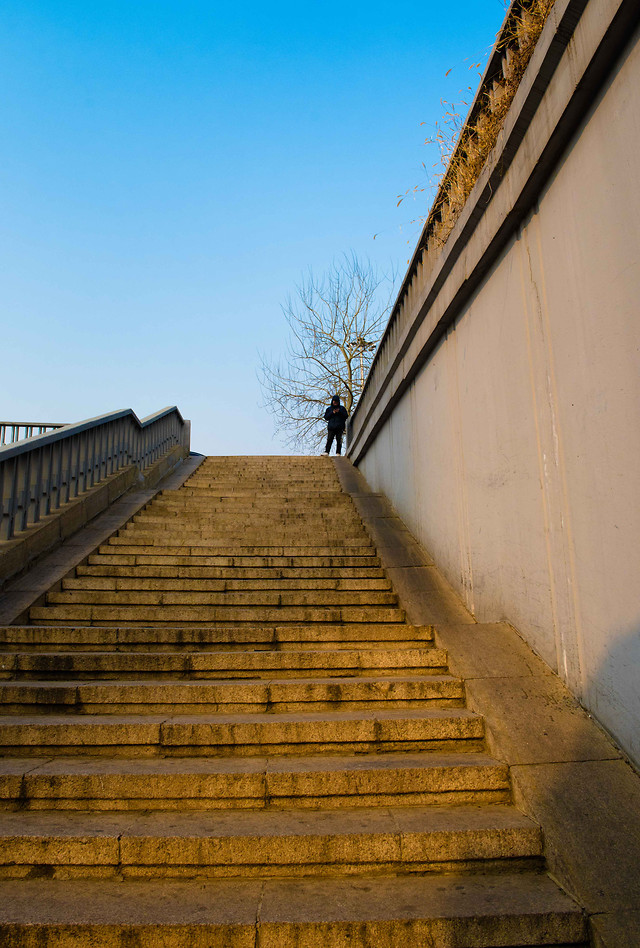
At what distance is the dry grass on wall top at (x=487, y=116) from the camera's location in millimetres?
3492

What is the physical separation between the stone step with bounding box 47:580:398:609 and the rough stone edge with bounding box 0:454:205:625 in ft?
0.64

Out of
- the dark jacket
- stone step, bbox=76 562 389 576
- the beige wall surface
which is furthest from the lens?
the dark jacket

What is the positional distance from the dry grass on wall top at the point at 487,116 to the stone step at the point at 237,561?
3.08 metres

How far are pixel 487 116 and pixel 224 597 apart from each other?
416cm

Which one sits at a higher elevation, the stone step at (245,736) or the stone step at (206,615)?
the stone step at (206,615)

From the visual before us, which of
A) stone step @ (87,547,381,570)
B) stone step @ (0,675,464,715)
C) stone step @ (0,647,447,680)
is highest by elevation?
stone step @ (87,547,381,570)

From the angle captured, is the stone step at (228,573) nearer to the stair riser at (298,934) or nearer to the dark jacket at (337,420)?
the stair riser at (298,934)

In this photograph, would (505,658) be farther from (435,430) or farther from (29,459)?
(29,459)

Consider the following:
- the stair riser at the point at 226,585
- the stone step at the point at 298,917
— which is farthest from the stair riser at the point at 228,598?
the stone step at the point at 298,917

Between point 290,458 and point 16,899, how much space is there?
11406mm

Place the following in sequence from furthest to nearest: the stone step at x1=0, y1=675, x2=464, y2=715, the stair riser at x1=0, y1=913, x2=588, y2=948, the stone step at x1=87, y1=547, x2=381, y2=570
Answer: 1. the stone step at x1=87, y1=547, x2=381, y2=570
2. the stone step at x1=0, y1=675, x2=464, y2=715
3. the stair riser at x1=0, y1=913, x2=588, y2=948

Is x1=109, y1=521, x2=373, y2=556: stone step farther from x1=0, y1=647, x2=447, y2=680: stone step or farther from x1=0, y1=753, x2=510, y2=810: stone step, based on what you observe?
x1=0, y1=753, x2=510, y2=810: stone step

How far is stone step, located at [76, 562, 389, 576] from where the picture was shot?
17.9 ft

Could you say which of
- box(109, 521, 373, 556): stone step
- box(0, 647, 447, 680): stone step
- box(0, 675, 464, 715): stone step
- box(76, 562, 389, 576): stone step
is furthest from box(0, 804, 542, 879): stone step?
box(109, 521, 373, 556): stone step
